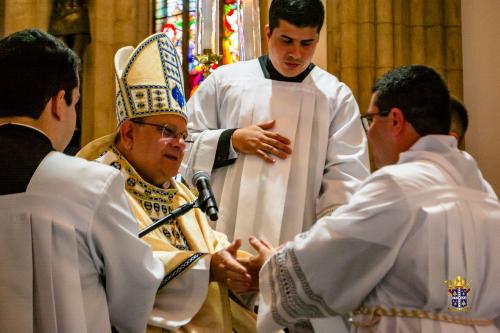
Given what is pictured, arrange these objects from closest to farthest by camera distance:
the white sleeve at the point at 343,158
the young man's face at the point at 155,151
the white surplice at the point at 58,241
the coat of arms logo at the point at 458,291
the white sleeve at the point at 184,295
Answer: the white surplice at the point at 58,241, the coat of arms logo at the point at 458,291, the white sleeve at the point at 184,295, the young man's face at the point at 155,151, the white sleeve at the point at 343,158

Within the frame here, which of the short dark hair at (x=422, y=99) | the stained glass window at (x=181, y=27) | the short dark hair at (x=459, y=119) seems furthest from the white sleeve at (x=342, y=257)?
the stained glass window at (x=181, y=27)

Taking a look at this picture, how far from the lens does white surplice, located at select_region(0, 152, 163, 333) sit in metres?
2.16

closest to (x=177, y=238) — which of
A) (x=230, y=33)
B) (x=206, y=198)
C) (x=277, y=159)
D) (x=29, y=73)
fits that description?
(x=206, y=198)

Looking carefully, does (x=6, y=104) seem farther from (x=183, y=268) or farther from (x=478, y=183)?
(x=478, y=183)

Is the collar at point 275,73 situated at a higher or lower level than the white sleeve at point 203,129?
higher

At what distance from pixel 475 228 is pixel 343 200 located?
3.99 feet

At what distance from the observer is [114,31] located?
7656mm

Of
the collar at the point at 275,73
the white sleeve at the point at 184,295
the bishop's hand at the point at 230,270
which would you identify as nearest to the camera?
the white sleeve at the point at 184,295

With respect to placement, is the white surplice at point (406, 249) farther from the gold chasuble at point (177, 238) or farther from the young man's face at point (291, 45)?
the young man's face at point (291, 45)

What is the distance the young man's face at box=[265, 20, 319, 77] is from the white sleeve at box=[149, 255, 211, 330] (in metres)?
1.34

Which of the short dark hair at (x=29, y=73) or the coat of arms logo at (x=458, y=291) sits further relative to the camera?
A: the coat of arms logo at (x=458, y=291)

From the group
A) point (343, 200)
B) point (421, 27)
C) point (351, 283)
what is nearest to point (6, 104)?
point (351, 283)

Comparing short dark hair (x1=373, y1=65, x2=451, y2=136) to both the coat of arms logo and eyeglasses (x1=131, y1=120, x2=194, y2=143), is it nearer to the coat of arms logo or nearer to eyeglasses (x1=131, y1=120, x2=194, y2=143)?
the coat of arms logo

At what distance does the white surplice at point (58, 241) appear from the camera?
2158mm
